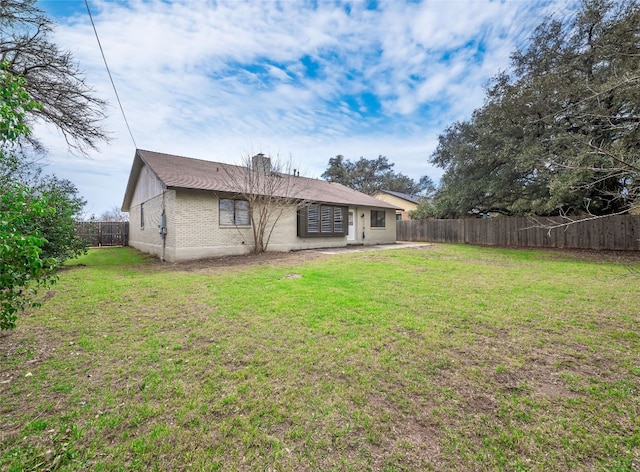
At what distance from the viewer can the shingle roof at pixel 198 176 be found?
10.1 m

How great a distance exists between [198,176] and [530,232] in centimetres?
1709

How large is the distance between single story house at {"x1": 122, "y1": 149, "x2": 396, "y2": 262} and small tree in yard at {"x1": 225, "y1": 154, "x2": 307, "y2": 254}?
2.4 inches

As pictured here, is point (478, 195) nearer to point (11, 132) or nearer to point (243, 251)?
point (243, 251)

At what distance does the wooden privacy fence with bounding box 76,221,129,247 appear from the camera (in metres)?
16.5

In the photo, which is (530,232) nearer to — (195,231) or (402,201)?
(195,231)

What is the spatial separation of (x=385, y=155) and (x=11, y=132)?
138 ft

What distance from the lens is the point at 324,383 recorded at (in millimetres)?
2486

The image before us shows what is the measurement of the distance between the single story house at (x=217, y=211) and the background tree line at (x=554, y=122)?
21.4 feet

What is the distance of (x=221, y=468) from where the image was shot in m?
1.64

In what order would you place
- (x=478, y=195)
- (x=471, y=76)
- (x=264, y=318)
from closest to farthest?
(x=264, y=318)
(x=471, y=76)
(x=478, y=195)

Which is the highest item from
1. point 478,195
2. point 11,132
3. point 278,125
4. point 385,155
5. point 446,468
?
point 385,155

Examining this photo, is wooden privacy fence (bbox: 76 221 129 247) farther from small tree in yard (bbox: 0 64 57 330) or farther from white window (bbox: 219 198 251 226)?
small tree in yard (bbox: 0 64 57 330)

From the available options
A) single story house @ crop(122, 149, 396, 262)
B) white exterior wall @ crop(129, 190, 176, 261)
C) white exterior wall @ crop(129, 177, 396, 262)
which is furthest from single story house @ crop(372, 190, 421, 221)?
white exterior wall @ crop(129, 190, 176, 261)

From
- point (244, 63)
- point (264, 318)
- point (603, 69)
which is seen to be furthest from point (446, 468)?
point (603, 69)
